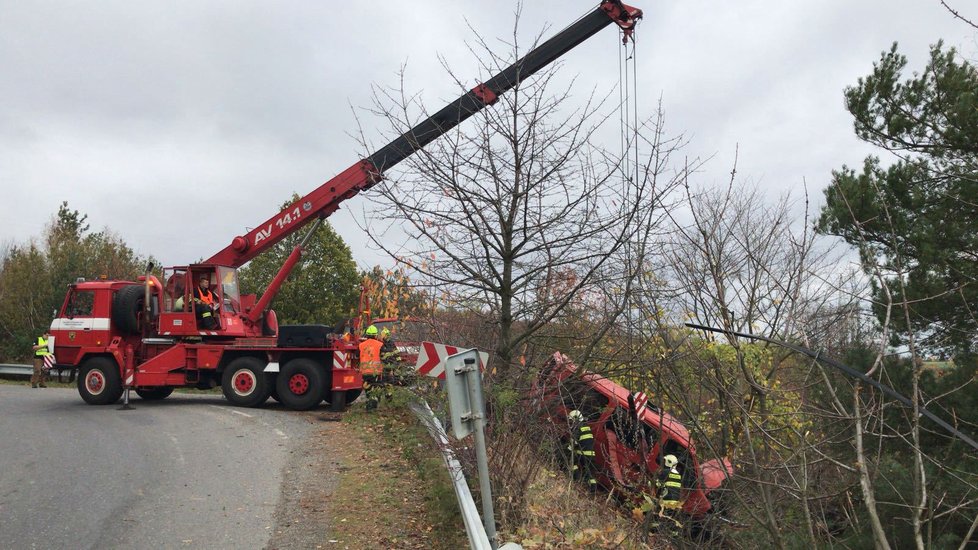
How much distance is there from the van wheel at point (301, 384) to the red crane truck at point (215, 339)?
0.02 metres

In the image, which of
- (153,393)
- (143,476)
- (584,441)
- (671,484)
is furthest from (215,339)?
(671,484)

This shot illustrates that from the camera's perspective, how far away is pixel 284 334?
1623cm

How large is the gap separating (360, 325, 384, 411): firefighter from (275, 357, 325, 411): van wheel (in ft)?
3.93

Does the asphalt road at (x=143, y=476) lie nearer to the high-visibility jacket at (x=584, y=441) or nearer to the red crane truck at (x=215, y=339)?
the red crane truck at (x=215, y=339)

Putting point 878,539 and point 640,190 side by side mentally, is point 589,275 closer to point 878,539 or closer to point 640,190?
point 640,190

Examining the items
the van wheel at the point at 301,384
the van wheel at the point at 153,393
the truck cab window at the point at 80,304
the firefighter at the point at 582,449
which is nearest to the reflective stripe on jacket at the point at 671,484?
the firefighter at the point at 582,449

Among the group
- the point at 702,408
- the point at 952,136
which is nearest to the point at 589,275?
the point at 702,408

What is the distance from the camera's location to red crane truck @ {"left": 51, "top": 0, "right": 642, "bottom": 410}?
15986 millimetres

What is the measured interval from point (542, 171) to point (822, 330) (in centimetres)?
317

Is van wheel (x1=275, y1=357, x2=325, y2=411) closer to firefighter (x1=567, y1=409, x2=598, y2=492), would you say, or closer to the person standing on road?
the person standing on road

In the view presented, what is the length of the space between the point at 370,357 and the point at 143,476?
16.1ft

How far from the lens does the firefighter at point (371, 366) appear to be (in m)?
13.1

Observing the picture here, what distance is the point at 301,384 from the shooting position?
627 inches

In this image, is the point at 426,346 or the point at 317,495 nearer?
the point at 426,346
